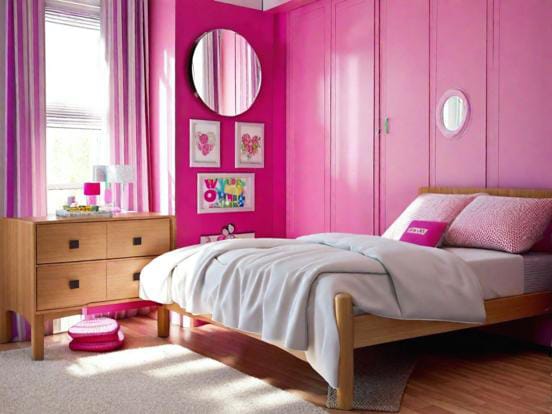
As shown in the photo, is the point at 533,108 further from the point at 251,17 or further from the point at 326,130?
the point at 251,17

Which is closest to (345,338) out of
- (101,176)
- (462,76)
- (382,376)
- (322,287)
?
(322,287)

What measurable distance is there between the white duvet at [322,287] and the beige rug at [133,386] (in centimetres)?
30

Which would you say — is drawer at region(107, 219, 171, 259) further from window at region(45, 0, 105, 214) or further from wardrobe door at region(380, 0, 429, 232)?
wardrobe door at region(380, 0, 429, 232)

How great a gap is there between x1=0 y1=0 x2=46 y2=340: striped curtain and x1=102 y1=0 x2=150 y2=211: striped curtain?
0.52 meters

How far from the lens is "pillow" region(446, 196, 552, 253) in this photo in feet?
11.7

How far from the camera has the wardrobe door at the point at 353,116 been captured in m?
4.70

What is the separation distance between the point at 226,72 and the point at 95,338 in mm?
2125

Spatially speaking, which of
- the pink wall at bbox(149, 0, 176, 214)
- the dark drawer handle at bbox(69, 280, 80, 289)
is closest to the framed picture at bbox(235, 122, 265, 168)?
the pink wall at bbox(149, 0, 176, 214)

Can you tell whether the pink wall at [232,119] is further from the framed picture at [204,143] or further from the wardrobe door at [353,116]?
the wardrobe door at [353,116]

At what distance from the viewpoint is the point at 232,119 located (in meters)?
5.05

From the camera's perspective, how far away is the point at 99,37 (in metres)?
4.81

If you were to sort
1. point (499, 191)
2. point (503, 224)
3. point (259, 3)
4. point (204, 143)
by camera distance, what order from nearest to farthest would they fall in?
point (503, 224), point (499, 191), point (204, 143), point (259, 3)

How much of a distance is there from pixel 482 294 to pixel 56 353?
2.40 meters

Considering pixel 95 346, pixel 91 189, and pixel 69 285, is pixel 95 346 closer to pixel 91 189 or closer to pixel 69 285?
pixel 69 285
